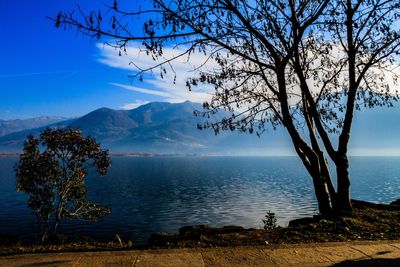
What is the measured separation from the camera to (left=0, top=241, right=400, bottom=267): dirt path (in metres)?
8.40

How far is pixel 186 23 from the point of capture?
503 inches

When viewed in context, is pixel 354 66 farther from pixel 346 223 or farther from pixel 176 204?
pixel 176 204

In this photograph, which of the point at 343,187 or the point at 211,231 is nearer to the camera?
the point at 211,231

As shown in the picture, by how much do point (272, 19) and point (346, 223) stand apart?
7.95 meters

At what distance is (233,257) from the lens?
899cm

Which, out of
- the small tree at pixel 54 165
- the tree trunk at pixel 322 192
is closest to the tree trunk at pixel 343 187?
the tree trunk at pixel 322 192

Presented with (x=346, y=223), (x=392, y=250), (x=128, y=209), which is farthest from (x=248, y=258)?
(x=128, y=209)

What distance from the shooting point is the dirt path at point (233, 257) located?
840 centimetres

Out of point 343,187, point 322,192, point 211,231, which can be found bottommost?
point 211,231

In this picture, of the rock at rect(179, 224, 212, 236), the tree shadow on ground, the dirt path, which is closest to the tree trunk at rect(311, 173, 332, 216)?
the rock at rect(179, 224, 212, 236)

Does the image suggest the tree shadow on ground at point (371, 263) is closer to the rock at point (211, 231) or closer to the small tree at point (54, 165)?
Result: the rock at point (211, 231)

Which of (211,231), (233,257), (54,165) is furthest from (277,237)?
(54,165)

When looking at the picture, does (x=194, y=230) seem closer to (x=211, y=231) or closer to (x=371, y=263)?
(x=211, y=231)

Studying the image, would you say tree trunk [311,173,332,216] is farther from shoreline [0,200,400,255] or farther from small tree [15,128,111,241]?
small tree [15,128,111,241]
